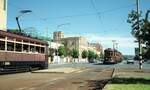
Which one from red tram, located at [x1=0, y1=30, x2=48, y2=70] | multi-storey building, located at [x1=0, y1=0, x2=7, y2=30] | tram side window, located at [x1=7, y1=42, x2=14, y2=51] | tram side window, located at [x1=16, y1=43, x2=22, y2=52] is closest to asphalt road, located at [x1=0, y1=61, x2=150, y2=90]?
red tram, located at [x1=0, y1=30, x2=48, y2=70]

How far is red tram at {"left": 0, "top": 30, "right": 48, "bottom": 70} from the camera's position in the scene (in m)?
29.4

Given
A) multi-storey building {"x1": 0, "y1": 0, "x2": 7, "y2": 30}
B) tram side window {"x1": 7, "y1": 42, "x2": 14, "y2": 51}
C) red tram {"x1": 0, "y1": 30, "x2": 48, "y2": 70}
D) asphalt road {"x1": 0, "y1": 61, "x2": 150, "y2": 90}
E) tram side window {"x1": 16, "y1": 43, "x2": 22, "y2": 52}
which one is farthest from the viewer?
multi-storey building {"x1": 0, "y1": 0, "x2": 7, "y2": 30}

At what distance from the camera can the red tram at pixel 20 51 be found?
2944 cm

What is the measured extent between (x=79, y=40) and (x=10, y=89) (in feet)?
514

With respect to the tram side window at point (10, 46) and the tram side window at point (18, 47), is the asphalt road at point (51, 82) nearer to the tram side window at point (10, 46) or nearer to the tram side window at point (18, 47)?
the tram side window at point (10, 46)

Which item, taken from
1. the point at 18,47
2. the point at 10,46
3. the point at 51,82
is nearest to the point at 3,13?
the point at 18,47

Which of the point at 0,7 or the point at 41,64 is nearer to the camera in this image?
the point at 41,64

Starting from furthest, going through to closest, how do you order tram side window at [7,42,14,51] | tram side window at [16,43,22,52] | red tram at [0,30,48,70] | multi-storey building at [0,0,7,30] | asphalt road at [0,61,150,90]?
multi-storey building at [0,0,7,30]
tram side window at [16,43,22,52]
tram side window at [7,42,14,51]
red tram at [0,30,48,70]
asphalt road at [0,61,150,90]

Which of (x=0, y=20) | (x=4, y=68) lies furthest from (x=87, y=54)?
(x=4, y=68)

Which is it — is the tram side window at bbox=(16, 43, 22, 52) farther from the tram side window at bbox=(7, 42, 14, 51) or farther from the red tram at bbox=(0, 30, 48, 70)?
the tram side window at bbox=(7, 42, 14, 51)

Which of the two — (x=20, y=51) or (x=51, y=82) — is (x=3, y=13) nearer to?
(x=20, y=51)

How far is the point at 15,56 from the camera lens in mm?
31688

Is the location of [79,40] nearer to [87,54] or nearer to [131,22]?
[87,54]

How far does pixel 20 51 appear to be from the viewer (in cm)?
3294
